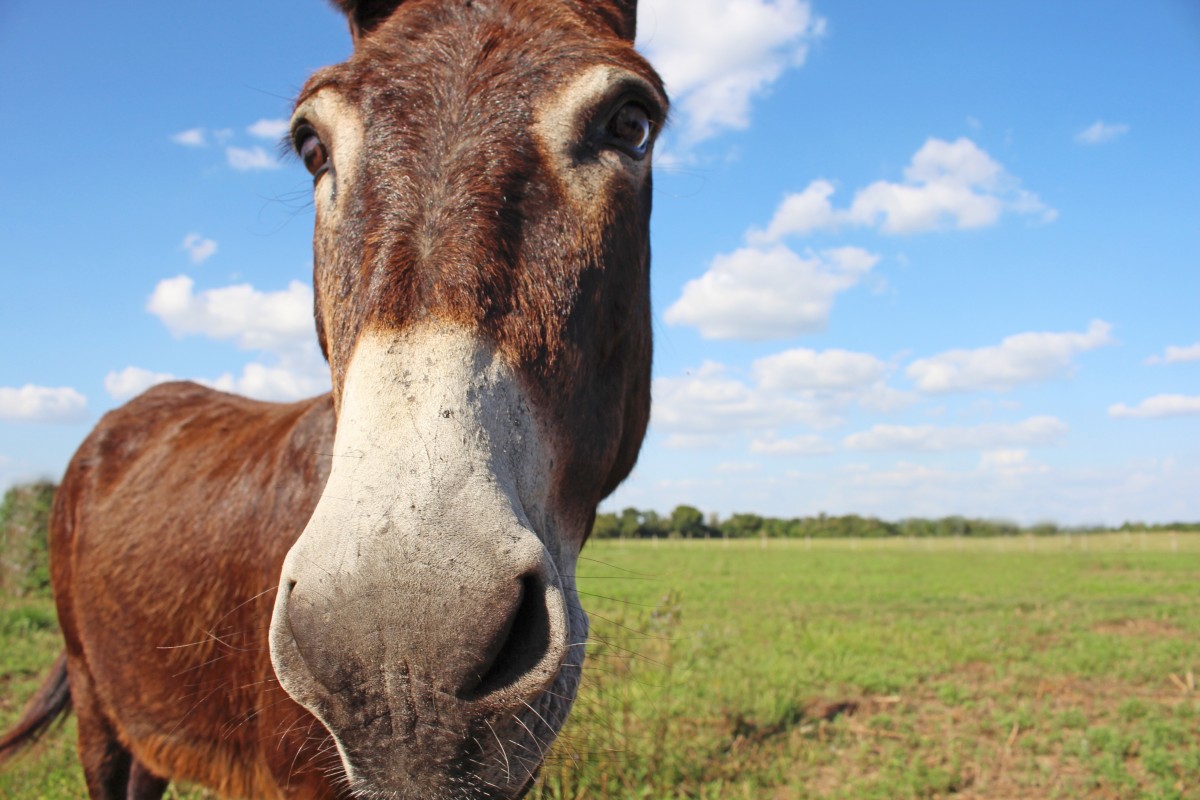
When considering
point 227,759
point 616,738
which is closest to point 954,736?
point 616,738

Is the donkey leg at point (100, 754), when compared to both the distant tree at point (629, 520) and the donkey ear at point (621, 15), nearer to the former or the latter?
the distant tree at point (629, 520)

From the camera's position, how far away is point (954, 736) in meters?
6.30

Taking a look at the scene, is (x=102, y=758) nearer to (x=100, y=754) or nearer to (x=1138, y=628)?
(x=100, y=754)

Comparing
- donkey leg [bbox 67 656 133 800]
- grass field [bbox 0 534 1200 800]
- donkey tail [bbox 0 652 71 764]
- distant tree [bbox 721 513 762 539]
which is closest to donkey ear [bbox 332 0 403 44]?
grass field [bbox 0 534 1200 800]

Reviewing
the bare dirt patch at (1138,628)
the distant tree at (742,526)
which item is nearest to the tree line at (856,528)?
the distant tree at (742,526)

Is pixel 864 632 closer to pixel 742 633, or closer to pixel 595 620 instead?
pixel 742 633

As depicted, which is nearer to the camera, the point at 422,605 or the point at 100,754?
the point at 422,605

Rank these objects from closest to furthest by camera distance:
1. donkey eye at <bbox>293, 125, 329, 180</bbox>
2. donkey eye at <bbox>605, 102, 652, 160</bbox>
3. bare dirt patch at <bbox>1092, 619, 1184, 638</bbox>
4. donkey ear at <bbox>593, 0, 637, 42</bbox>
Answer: donkey eye at <bbox>605, 102, 652, 160</bbox>, donkey eye at <bbox>293, 125, 329, 180</bbox>, donkey ear at <bbox>593, 0, 637, 42</bbox>, bare dirt patch at <bbox>1092, 619, 1184, 638</bbox>

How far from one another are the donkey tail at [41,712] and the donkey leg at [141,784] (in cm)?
106

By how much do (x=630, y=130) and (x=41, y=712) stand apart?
5.36 meters

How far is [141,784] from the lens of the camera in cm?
415

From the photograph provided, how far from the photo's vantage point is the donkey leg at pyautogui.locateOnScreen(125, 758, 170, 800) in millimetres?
4125

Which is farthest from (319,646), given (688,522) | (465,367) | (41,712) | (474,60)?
(688,522)

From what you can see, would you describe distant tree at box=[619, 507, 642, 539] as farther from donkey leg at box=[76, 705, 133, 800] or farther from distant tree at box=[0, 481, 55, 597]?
distant tree at box=[0, 481, 55, 597]
